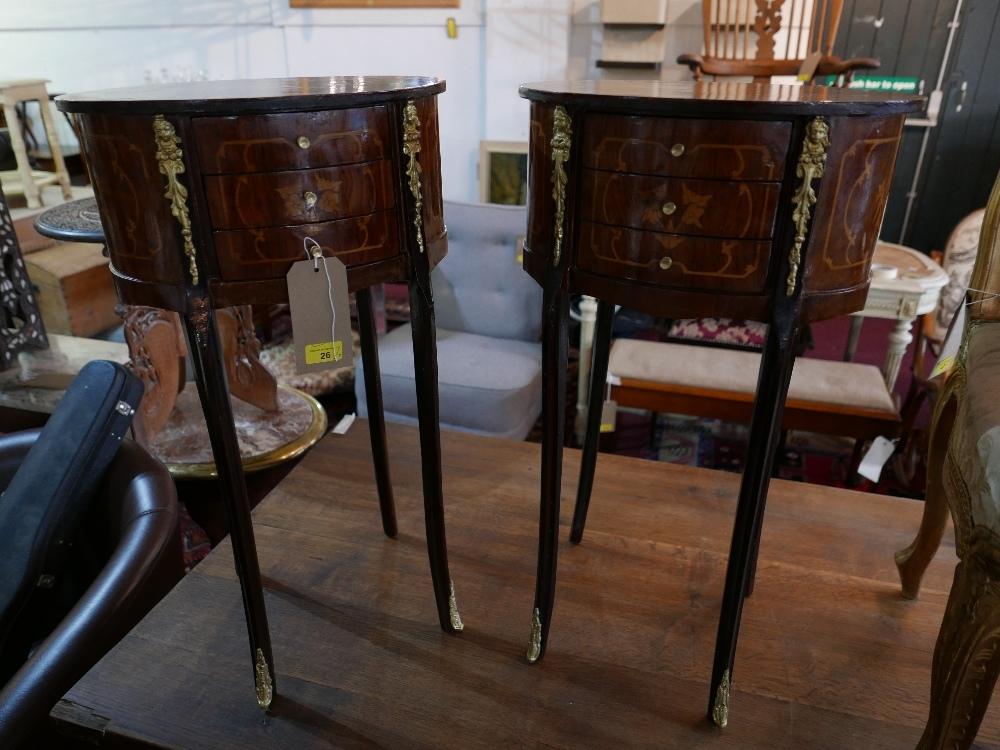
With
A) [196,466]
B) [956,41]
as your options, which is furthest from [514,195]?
[956,41]

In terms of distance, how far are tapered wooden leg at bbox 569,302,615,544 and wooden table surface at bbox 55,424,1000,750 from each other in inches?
2.0

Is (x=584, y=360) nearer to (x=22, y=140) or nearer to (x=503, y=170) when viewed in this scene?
(x=503, y=170)

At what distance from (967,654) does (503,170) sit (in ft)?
7.59

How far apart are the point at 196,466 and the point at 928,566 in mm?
1441

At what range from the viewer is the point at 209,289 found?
748 mm

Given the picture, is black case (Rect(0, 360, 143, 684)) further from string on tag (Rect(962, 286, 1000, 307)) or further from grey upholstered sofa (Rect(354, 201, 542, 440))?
string on tag (Rect(962, 286, 1000, 307))

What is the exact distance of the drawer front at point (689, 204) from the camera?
0.68 m

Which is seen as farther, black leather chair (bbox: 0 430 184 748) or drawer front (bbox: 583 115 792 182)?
black leather chair (bbox: 0 430 184 748)

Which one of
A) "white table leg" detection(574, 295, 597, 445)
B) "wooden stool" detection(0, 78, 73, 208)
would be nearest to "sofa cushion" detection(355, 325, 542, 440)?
"white table leg" detection(574, 295, 597, 445)

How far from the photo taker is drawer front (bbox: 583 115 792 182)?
0.65 m

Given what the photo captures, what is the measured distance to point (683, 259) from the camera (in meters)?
0.72

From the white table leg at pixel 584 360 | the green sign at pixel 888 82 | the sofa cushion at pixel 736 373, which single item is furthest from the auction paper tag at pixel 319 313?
the green sign at pixel 888 82

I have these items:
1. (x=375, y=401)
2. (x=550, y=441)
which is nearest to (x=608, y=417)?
(x=375, y=401)

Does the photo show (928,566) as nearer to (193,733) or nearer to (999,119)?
(193,733)
